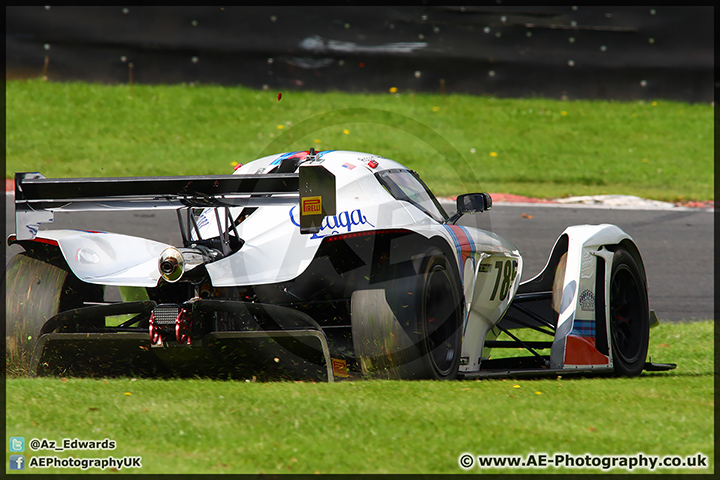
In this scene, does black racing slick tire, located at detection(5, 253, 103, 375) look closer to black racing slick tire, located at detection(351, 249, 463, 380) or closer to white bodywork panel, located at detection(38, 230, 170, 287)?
white bodywork panel, located at detection(38, 230, 170, 287)

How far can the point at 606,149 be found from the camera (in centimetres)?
1817

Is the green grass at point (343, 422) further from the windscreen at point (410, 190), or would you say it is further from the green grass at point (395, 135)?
the green grass at point (395, 135)

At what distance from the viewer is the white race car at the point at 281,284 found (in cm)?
465

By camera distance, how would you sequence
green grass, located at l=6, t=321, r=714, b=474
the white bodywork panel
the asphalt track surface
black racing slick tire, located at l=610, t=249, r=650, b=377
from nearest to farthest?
green grass, located at l=6, t=321, r=714, b=474
the white bodywork panel
black racing slick tire, located at l=610, t=249, r=650, b=377
the asphalt track surface

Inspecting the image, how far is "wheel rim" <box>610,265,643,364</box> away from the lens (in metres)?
6.11

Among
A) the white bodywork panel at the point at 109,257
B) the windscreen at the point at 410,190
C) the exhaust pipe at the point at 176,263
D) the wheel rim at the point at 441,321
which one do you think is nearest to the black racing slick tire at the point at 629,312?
the windscreen at the point at 410,190

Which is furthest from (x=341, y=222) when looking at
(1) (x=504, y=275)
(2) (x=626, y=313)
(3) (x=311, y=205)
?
(2) (x=626, y=313)

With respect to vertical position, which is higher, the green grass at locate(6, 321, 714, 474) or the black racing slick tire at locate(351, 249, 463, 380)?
the black racing slick tire at locate(351, 249, 463, 380)

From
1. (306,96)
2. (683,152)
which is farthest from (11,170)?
(683,152)

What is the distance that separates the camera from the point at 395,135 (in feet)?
59.7

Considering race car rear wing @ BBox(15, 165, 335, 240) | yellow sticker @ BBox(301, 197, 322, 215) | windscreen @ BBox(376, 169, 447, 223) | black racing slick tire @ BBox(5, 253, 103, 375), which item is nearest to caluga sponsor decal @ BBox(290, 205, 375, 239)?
windscreen @ BBox(376, 169, 447, 223)

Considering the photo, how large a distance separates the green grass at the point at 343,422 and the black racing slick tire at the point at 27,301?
52cm

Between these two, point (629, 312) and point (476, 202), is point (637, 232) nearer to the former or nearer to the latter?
point (629, 312)

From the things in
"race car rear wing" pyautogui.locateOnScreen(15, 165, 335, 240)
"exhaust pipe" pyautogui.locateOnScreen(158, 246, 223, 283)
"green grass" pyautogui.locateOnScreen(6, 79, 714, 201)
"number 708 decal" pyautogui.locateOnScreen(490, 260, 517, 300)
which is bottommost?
"number 708 decal" pyautogui.locateOnScreen(490, 260, 517, 300)
